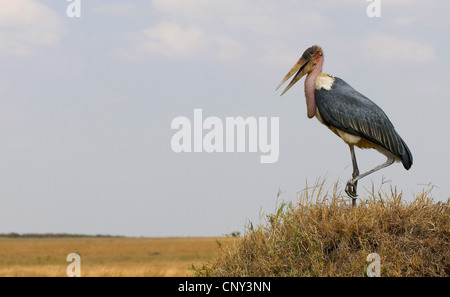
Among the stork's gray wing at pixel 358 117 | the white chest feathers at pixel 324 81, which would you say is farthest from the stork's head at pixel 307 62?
the stork's gray wing at pixel 358 117

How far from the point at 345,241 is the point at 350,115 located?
1949 millimetres

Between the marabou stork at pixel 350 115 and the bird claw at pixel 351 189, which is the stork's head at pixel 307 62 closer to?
the marabou stork at pixel 350 115

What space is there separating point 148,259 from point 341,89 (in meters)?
28.3

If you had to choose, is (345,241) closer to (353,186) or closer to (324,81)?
(353,186)

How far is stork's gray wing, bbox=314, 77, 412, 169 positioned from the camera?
29.1 ft

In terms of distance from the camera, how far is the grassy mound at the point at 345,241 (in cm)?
789

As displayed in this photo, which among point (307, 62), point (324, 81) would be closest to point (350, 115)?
point (324, 81)

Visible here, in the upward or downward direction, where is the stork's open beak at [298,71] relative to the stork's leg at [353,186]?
upward

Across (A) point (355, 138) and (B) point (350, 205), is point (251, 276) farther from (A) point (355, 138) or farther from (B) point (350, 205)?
(A) point (355, 138)

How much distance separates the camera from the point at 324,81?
30.1ft

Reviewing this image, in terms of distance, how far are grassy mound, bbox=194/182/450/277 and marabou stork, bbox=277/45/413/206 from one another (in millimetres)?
560

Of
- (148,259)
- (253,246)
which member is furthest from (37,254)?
(253,246)
